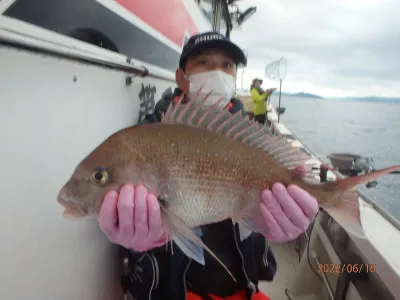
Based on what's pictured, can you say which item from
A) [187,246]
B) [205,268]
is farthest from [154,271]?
[187,246]

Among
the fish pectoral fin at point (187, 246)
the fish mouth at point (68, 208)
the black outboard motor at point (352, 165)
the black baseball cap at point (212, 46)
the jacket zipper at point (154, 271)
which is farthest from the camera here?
the black outboard motor at point (352, 165)

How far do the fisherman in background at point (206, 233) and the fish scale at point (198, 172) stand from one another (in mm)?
48

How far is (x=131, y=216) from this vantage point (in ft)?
3.14

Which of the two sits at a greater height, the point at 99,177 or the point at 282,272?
the point at 99,177

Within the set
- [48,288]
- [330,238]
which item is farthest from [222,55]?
[330,238]

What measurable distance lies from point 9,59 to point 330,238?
2.42 metres

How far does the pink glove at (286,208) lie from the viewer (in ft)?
3.57

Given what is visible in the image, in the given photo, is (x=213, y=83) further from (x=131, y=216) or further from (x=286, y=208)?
(x=131, y=216)

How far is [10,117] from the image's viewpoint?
790 millimetres

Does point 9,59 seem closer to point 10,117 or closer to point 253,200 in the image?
point 10,117
